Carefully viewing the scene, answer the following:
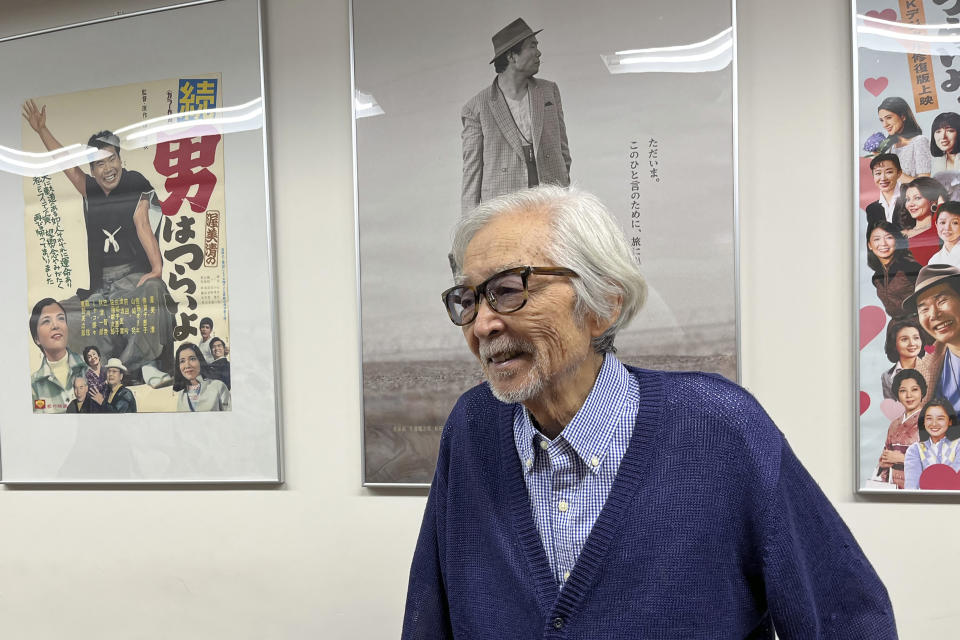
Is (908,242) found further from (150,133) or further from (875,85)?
(150,133)

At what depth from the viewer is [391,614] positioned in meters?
1.81

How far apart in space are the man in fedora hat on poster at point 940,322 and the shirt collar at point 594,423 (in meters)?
0.89

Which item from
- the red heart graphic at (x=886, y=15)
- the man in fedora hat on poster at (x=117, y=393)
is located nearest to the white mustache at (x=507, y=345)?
the red heart graphic at (x=886, y=15)

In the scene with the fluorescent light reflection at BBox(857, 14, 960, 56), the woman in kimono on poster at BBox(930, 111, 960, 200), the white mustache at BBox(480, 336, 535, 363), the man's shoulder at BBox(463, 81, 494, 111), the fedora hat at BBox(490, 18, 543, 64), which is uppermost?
the fedora hat at BBox(490, 18, 543, 64)

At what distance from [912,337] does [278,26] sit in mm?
1760

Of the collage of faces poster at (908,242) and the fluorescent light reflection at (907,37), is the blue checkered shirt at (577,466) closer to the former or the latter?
the collage of faces poster at (908,242)

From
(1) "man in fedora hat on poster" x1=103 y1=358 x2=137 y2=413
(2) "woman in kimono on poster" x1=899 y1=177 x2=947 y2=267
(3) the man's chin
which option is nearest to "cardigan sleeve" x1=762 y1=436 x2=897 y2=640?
(3) the man's chin

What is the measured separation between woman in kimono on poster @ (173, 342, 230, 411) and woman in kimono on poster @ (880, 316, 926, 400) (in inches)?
64.9

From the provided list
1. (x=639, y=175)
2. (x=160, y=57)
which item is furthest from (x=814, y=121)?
(x=160, y=57)

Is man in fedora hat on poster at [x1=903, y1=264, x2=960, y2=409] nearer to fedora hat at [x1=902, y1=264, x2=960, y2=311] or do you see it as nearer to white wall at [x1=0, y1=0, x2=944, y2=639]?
fedora hat at [x1=902, y1=264, x2=960, y2=311]

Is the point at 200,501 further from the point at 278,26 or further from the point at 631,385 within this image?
the point at 631,385

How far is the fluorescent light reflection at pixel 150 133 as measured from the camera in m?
1.88

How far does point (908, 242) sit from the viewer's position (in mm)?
1489

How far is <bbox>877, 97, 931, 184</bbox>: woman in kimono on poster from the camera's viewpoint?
58.2 inches
